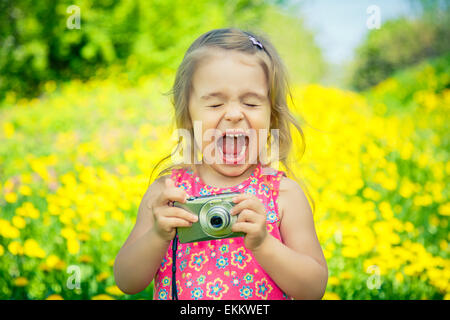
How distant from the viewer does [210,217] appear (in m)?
1.17

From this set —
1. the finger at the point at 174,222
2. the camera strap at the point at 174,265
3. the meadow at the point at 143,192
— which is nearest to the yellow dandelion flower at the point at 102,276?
the meadow at the point at 143,192

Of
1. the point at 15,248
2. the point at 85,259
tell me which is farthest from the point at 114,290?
the point at 15,248

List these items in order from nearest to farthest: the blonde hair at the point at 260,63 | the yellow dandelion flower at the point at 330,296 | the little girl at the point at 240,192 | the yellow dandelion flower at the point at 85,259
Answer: the little girl at the point at 240,192 → the blonde hair at the point at 260,63 → the yellow dandelion flower at the point at 330,296 → the yellow dandelion flower at the point at 85,259

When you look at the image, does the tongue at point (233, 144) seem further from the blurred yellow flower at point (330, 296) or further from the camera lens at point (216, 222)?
the blurred yellow flower at point (330, 296)

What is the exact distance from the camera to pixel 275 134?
157cm

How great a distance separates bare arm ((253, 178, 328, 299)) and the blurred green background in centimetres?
32

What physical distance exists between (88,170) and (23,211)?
2.10 ft

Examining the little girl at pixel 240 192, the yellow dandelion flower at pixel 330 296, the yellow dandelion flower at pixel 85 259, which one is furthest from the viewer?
the yellow dandelion flower at pixel 85 259

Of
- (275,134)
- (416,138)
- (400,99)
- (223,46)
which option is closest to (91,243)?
(275,134)

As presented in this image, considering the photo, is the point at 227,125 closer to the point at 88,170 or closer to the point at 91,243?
the point at 91,243

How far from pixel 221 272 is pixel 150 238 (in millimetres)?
237

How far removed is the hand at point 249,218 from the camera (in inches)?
45.3
